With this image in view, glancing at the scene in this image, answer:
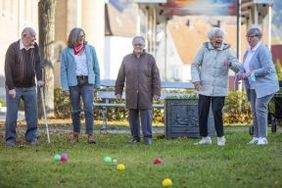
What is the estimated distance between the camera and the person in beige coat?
12875 millimetres

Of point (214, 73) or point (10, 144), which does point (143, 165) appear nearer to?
point (214, 73)

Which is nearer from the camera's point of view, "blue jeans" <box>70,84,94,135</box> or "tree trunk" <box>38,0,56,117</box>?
"blue jeans" <box>70,84,94,135</box>

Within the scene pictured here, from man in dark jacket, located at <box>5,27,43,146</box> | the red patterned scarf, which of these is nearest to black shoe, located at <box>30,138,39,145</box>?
man in dark jacket, located at <box>5,27,43,146</box>

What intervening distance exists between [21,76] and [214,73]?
301cm

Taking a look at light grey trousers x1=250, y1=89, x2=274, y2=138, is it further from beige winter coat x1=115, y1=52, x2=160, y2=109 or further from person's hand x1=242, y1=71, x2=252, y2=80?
beige winter coat x1=115, y1=52, x2=160, y2=109

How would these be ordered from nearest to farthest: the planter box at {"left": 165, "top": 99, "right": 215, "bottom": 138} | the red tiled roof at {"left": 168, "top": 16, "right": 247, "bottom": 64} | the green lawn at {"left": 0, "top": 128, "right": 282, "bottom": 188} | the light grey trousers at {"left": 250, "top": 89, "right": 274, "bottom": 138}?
the green lawn at {"left": 0, "top": 128, "right": 282, "bottom": 188} < the light grey trousers at {"left": 250, "top": 89, "right": 274, "bottom": 138} < the planter box at {"left": 165, "top": 99, "right": 215, "bottom": 138} < the red tiled roof at {"left": 168, "top": 16, "right": 247, "bottom": 64}

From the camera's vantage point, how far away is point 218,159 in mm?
10562

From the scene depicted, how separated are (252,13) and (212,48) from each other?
1905 cm

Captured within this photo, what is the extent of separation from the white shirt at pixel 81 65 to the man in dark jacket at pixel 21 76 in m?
0.59

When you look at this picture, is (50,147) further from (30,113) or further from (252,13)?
(252,13)

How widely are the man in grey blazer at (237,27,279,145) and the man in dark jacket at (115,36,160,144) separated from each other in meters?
1.48

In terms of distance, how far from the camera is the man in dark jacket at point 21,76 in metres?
13.0

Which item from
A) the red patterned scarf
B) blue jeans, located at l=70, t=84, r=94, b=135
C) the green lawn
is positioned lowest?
the green lawn

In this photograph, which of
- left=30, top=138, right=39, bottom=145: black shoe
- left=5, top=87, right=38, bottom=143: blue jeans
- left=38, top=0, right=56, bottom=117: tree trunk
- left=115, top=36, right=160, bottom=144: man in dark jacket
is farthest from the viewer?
left=38, top=0, right=56, bottom=117: tree trunk
